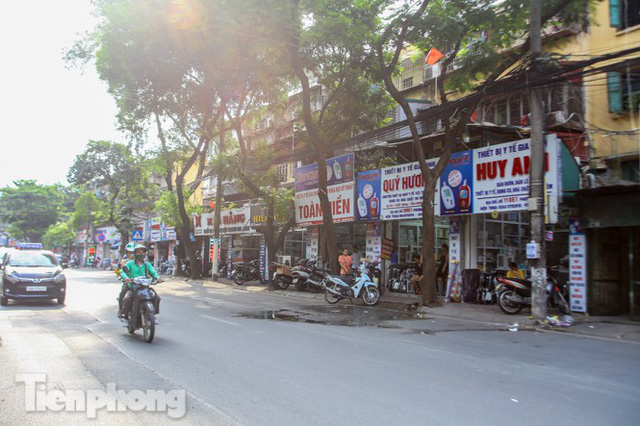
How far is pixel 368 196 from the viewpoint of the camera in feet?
64.3

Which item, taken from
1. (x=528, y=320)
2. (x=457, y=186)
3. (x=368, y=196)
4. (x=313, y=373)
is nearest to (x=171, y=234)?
(x=368, y=196)

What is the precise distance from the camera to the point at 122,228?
47219mm

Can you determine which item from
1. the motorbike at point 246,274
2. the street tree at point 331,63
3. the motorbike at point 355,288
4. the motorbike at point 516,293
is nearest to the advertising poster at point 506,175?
the motorbike at point 516,293

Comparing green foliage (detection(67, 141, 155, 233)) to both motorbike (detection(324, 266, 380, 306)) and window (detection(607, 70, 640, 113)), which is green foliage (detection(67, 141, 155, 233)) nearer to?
motorbike (detection(324, 266, 380, 306))

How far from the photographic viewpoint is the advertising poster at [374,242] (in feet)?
63.7

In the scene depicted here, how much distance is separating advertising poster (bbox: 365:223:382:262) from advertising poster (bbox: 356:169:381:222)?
420 mm

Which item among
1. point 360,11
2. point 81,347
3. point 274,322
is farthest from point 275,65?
point 81,347

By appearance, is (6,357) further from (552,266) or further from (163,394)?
(552,266)

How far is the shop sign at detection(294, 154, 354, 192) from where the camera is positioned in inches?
832

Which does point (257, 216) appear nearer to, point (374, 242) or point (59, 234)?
point (374, 242)

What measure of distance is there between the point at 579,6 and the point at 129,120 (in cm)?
2273

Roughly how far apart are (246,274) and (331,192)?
267 inches

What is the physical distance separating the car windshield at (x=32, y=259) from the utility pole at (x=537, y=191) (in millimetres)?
13278

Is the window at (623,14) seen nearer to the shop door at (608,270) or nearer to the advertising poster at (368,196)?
the shop door at (608,270)
